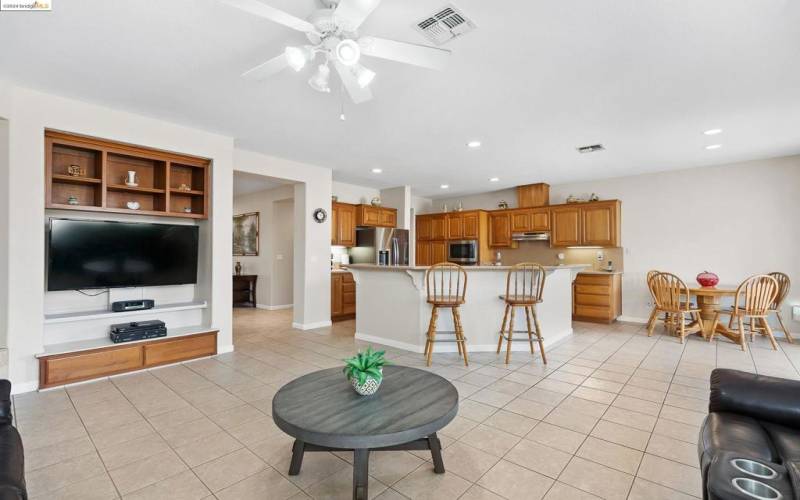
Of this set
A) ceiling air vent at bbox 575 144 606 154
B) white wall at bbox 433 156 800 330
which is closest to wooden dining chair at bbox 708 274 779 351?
white wall at bbox 433 156 800 330

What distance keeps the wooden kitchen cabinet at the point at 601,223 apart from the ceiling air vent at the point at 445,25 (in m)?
5.25

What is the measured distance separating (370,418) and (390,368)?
0.67m

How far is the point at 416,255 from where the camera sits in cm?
891

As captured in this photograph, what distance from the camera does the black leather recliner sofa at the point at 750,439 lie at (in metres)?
1.04

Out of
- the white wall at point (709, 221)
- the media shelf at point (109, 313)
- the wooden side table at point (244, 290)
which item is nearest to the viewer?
the media shelf at point (109, 313)

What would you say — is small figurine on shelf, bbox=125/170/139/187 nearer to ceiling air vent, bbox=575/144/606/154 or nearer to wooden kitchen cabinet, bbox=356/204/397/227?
wooden kitchen cabinet, bbox=356/204/397/227

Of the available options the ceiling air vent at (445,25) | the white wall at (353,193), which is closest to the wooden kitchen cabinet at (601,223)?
the white wall at (353,193)

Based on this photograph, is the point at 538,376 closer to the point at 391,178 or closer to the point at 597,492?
the point at 597,492

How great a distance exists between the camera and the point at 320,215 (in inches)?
235

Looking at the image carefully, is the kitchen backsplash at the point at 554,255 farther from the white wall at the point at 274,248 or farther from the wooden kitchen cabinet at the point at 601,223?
the white wall at the point at 274,248

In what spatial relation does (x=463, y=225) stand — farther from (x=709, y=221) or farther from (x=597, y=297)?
(x=709, y=221)

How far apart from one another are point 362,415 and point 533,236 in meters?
6.35

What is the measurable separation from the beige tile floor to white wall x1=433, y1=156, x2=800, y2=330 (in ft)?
6.84

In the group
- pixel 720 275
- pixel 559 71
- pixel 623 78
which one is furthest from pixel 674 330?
pixel 559 71
